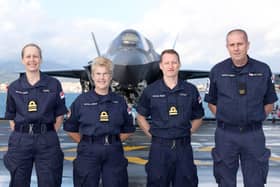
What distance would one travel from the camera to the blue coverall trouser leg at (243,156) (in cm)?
485

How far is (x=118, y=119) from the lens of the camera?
16.5ft

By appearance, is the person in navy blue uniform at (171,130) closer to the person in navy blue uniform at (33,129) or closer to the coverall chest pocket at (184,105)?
the coverall chest pocket at (184,105)

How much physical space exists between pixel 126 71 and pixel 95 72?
441 inches

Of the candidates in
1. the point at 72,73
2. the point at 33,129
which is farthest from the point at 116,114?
the point at 72,73

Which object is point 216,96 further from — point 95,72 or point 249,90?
point 95,72

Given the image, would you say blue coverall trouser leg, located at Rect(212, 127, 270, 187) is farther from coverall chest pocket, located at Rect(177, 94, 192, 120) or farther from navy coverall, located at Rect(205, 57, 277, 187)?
coverall chest pocket, located at Rect(177, 94, 192, 120)

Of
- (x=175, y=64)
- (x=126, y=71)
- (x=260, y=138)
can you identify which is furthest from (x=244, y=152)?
(x=126, y=71)

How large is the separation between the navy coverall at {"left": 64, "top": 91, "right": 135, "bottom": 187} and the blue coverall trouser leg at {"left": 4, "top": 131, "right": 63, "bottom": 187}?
28 cm

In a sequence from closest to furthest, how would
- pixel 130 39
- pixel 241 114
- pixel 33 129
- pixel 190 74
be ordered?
pixel 241 114 → pixel 33 129 → pixel 130 39 → pixel 190 74

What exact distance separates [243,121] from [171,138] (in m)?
0.84

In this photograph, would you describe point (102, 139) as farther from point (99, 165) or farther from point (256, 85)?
point (256, 85)


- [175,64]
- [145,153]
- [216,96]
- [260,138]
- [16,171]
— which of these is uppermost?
[175,64]

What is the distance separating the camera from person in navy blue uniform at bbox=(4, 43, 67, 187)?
195 inches

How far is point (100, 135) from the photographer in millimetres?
4934
